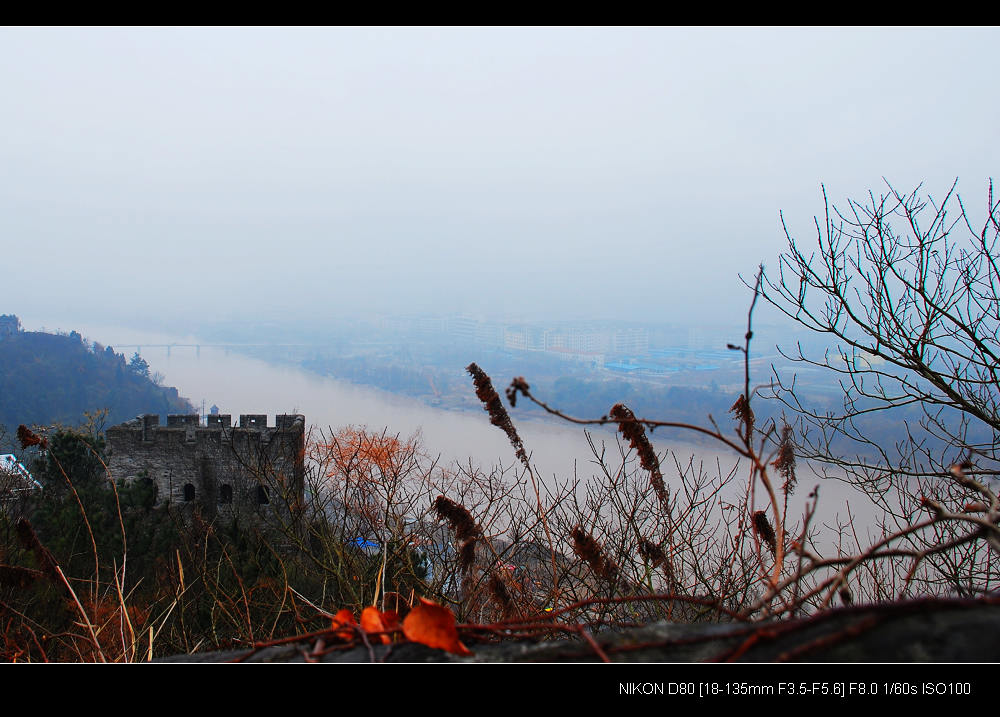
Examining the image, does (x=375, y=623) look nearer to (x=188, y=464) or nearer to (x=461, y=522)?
(x=461, y=522)

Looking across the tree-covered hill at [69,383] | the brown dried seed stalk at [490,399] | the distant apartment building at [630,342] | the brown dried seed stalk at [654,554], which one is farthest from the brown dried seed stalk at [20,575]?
the tree-covered hill at [69,383]

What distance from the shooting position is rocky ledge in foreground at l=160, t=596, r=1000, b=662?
74cm

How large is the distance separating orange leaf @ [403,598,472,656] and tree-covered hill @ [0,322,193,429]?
2418cm

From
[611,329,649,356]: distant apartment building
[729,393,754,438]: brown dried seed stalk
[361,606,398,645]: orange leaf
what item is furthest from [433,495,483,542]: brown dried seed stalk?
[611,329,649,356]: distant apartment building

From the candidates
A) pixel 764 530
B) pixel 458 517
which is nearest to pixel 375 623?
pixel 764 530

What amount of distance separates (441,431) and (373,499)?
4573mm

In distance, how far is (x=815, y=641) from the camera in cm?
77

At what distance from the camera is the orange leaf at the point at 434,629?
3.01 feet

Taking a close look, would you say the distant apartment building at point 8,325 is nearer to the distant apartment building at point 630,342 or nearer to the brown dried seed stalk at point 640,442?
the distant apartment building at point 630,342

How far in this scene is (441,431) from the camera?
11344mm

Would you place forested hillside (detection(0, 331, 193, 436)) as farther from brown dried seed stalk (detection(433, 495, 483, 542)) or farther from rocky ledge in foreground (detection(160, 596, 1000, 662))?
rocky ledge in foreground (detection(160, 596, 1000, 662))
